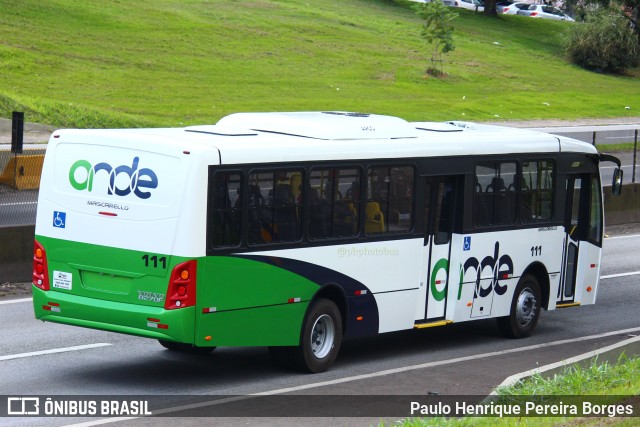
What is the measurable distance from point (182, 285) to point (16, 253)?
23.7 ft

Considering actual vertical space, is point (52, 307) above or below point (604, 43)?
above

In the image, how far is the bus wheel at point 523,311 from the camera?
610 inches

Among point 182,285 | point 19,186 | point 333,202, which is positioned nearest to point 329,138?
point 333,202

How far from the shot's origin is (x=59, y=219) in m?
11.9

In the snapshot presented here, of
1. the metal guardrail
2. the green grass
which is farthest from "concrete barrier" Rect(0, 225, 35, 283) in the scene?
the green grass

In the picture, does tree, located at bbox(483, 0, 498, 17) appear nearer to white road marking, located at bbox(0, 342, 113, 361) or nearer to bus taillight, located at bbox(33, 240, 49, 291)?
white road marking, located at bbox(0, 342, 113, 361)

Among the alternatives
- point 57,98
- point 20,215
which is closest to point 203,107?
point 57,98

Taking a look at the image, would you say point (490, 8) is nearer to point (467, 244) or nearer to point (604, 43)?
point (604, 43)

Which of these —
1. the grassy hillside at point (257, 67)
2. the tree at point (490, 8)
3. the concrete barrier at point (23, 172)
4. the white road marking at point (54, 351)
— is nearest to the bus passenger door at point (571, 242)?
the white road marking at point (54, 351)

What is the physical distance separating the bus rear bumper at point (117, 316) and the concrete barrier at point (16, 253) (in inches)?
221

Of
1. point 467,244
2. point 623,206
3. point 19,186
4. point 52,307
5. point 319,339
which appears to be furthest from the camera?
point 623,206

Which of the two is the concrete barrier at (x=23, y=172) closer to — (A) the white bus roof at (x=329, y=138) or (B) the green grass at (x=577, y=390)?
(A) the white bus roof at (x=329, y=138)

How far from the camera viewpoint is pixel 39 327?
47.9 ft

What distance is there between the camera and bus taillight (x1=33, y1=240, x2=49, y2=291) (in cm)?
1200
